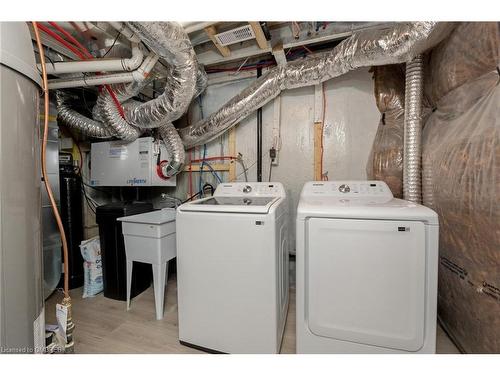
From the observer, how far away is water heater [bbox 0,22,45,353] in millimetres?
832

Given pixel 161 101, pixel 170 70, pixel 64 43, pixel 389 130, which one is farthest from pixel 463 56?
pixel 64 43

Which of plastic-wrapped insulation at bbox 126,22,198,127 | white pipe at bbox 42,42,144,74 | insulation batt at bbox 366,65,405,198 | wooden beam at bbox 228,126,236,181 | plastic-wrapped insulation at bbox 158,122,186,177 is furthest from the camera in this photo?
wooden beam at bbox 228,126,236,181

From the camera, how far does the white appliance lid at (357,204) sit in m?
1.05

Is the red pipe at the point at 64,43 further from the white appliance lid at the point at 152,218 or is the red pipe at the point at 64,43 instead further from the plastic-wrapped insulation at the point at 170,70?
the white appliance lid at the point at 152,218

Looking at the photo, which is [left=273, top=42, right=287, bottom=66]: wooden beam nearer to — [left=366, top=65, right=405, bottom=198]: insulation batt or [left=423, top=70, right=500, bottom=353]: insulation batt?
[left=366, top=65, right=405, bottom=198]: insulation batt

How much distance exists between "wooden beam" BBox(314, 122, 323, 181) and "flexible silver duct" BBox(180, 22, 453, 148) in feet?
1.40

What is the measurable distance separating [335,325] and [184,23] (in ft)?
6.60

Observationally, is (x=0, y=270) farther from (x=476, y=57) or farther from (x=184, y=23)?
(x=476, y=57)

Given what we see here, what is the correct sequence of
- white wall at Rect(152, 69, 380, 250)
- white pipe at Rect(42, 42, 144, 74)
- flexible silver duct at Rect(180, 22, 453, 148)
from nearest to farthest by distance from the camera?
flexible silver duct at Rect(180, 22, 453, 148) < white pipe at Rect(42, 42, 144, 74) < white wall at Rect(152, 69, 380, 250)

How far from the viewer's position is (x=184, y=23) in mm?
1386

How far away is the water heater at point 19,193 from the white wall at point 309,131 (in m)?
1.56

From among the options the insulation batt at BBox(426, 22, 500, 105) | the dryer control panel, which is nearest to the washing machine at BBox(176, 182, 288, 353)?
the dryer control panel

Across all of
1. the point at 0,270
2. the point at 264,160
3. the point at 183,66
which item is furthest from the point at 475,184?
the point at 0,270

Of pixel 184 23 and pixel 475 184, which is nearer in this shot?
pixel 475 184
